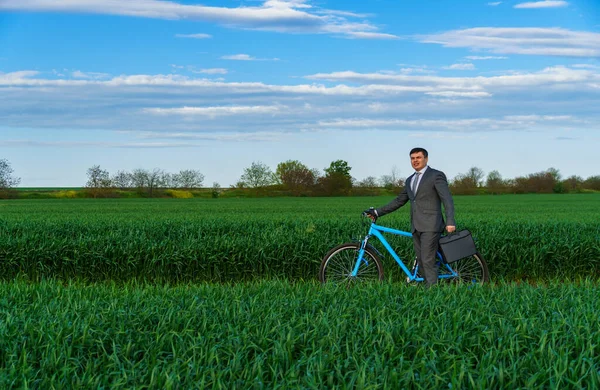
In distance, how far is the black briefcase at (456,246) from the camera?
31.6 feet

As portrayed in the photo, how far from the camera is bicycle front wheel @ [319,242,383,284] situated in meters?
9.97

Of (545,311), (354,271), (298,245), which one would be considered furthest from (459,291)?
(298,245)

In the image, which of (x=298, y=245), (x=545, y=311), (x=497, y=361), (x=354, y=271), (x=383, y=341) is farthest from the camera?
(x=298, y=245)

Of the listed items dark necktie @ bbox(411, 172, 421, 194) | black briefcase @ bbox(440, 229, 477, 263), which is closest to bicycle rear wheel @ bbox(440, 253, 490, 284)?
black briefcase @ bbox(440, 229, 477, 263)

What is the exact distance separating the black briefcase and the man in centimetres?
13

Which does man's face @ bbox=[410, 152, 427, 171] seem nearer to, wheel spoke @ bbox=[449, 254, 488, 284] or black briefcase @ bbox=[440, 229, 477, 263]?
black briefcase @ bbox=[440, 229, 477, 263]

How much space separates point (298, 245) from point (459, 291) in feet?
20.3

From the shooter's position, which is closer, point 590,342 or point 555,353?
point 555,353

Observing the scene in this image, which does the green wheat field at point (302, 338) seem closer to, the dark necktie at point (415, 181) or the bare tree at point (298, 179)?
the dark necktie at point (415, 181)

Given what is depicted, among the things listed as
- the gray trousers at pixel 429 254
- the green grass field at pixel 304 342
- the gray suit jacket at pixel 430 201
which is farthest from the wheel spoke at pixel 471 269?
the green grass field at pixel 304 342

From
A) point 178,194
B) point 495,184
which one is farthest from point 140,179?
point 495,184

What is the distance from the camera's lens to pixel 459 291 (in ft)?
25.4

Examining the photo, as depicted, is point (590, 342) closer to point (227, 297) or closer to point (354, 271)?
point (227, 297)

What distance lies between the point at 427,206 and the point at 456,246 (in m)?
0.76
